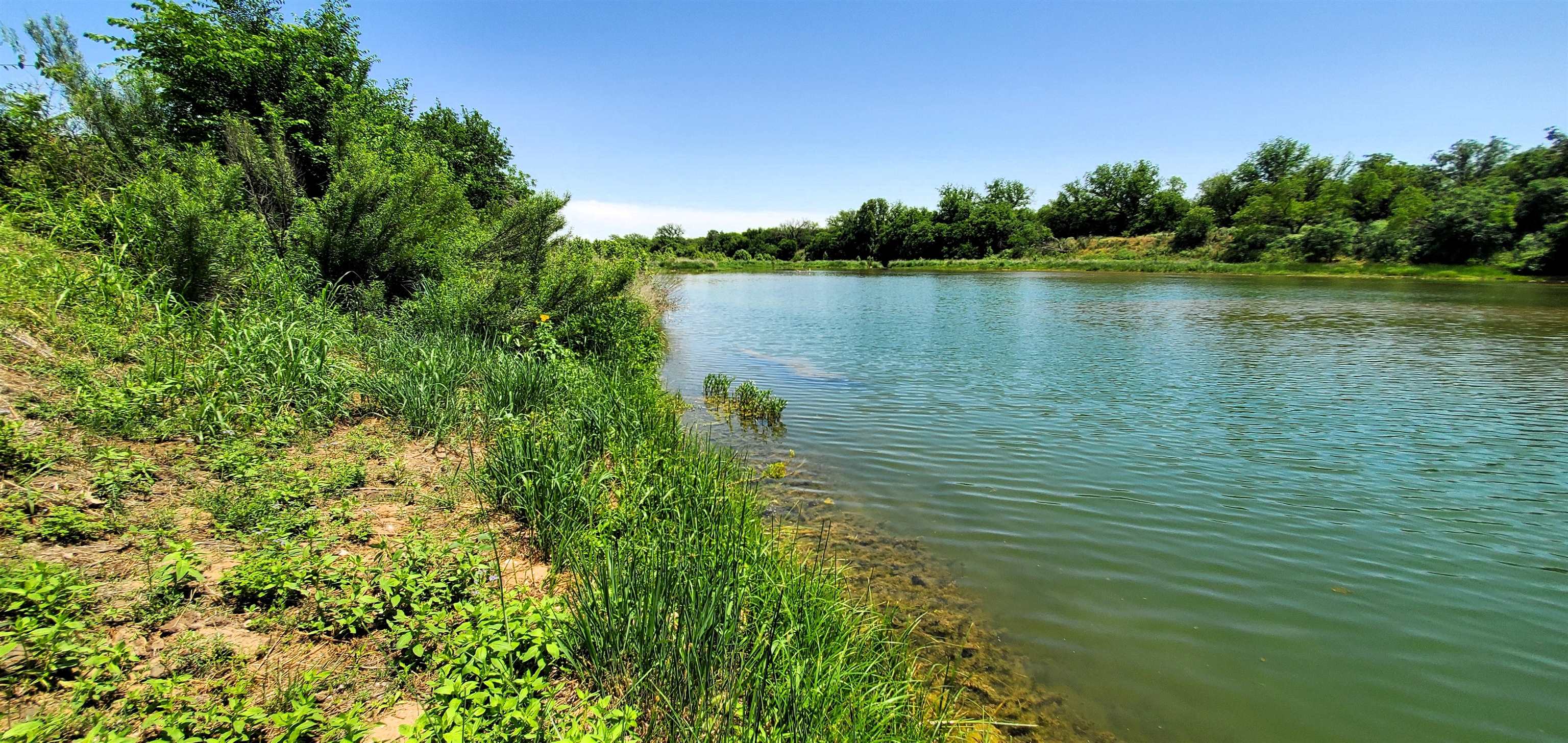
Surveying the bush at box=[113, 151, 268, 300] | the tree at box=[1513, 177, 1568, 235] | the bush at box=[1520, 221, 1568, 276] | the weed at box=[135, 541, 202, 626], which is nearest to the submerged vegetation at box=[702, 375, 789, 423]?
the bush at box=[113, 151, 268, 300]

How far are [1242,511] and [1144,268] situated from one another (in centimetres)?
7574

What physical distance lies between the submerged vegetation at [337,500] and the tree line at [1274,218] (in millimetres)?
5587

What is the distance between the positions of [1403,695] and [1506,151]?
446ft

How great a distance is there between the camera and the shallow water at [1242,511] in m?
4.19

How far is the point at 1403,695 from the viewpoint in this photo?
4.11 meters

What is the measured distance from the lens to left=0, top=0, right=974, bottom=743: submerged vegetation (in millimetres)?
2625

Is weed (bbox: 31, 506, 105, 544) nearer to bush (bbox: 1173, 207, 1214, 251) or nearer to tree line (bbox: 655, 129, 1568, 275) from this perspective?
tree line (bbox: 655, 129, 1568, 275)

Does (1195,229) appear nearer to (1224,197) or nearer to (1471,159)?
(1224,197)

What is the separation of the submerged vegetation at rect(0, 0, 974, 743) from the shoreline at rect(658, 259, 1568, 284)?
39.3ft

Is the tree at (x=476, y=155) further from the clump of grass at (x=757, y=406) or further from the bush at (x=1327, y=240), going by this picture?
the bush at (x=1327, y=240)

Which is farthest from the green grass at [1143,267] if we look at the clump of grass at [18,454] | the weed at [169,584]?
the weed at [169,584]

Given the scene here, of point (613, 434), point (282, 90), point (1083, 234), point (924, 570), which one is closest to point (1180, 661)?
point (924, 570)

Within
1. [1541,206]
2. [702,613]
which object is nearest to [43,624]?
[702,613]

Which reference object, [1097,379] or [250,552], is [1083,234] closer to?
[1097,379]
